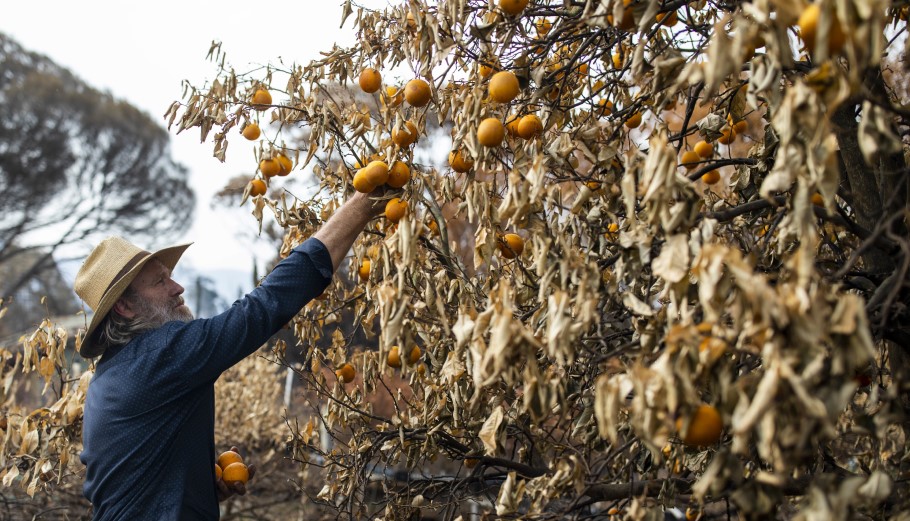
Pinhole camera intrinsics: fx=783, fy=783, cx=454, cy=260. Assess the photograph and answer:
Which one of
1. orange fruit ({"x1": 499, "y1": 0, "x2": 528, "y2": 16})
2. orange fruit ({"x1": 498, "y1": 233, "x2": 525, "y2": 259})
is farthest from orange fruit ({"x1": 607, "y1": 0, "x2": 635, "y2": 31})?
orange fruit ({"x1": 498, "y1": 233, "x2": 525, "y2": 259})

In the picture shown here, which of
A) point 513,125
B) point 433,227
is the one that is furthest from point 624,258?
point 433,227

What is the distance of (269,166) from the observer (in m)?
2.71

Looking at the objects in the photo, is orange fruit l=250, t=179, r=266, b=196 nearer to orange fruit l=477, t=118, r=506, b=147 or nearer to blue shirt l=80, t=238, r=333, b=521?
blue shirt l=80, t=238, r=333, b=521

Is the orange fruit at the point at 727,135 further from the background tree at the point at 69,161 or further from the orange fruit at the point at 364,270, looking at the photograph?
the background tree at the point at 69,161

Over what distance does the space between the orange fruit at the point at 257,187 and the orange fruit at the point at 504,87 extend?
1.11 metres

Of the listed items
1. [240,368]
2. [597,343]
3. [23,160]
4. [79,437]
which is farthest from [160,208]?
[597,343]

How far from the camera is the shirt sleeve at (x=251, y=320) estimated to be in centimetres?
214

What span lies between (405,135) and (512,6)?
17.0 inches

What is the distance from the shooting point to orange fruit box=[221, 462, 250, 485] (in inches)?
98.0

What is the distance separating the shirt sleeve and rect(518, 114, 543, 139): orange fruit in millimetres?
642

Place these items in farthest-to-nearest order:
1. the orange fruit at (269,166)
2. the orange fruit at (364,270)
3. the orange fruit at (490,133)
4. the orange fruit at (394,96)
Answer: the orange fruit at (269,166), the orange fruit at (364,270), the orange fruit at (394,96), the orange fruit at (490,133)

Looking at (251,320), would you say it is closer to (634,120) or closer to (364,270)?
(364,270)

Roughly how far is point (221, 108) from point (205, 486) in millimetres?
1233

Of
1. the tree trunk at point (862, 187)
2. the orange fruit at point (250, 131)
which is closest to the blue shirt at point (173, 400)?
the orange fruit at point (250, 131)
